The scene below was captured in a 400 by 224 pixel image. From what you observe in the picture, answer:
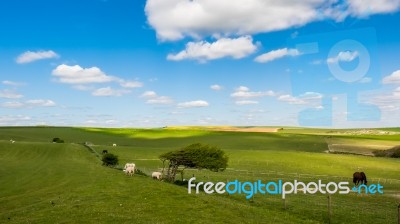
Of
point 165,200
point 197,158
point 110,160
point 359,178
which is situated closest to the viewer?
point 165,200

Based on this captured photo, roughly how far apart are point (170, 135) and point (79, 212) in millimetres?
132827

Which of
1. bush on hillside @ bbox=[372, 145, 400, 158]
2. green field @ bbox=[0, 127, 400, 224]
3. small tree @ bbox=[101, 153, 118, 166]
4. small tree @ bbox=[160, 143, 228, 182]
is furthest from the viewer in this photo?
bush on hillside @ bbox=[372, 145, 400, 158]

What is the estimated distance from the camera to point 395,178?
72438mm

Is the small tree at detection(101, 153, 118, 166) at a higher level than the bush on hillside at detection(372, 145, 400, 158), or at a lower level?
lower

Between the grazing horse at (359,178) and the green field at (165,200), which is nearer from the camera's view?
the green field at (165,200)

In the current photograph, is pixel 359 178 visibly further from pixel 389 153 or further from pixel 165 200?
pixel 389 153

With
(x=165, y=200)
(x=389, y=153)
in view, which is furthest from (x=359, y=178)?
(x=389, y=153)

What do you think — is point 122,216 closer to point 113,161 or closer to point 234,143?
point 113,161

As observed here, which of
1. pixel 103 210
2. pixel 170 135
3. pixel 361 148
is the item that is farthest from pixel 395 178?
pixel 170 135

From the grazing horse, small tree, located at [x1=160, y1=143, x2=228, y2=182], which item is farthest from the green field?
small tree, located at [x1=160, y1=143, x2=228, y2=182]

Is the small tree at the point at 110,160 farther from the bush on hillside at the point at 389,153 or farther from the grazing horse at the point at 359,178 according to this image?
the bush on hillside at the point at 389,153

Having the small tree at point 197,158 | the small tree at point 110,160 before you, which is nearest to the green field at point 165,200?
Result: the small tree at point 197,158

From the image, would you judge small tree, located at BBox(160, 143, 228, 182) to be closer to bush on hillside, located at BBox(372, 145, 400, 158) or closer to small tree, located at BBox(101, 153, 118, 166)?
small tree, located at BBox(101, 153, 118, 166)

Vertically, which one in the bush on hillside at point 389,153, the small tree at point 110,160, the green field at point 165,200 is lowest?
the green field at point 165,200
